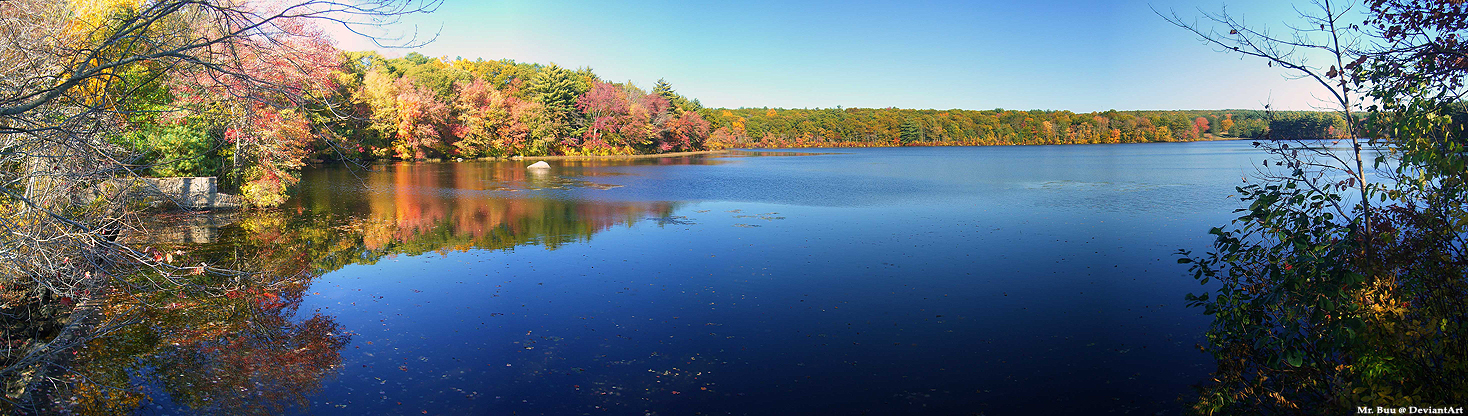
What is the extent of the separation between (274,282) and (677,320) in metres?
4.87

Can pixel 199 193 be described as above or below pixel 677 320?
above

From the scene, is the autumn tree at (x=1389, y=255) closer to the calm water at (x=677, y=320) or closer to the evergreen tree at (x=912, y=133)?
the calm water at (x=677, y=320)

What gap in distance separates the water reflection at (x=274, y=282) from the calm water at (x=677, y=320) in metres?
0.04

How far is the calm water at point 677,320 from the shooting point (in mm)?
5223

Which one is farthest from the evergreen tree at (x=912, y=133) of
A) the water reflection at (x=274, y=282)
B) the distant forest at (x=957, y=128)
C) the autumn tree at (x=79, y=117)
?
the autumn tree at (x=79, y=117)

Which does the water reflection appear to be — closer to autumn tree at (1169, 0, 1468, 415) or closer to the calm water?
→ the calm water

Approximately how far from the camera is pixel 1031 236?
12.2 meters

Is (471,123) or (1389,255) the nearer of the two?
(1389,255)

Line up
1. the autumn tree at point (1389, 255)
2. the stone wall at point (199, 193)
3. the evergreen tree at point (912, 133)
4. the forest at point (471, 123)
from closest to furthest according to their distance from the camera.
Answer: the autumn tree at point (1389, 255) < the forest at point (471, 123) < the stone wall at point (199, 193) < the evergreen tree at point (912, 133)

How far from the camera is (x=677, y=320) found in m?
7.05

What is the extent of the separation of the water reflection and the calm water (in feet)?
0.13

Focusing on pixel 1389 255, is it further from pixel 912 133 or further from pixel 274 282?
pixel 912 133

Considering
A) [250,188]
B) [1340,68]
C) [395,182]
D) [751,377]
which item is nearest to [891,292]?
[751,377]

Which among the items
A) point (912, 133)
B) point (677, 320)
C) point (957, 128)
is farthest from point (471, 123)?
point (957, 128)
